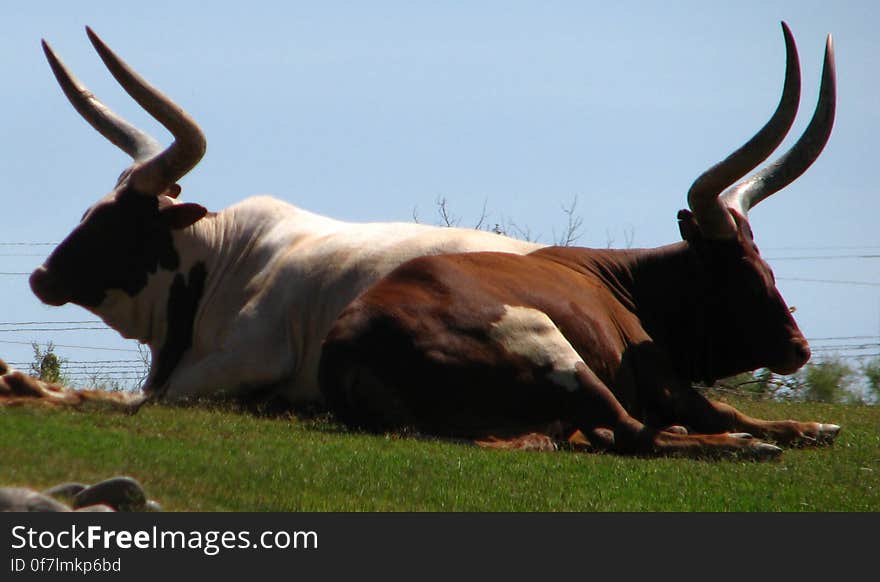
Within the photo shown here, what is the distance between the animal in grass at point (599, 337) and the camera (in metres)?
9.48

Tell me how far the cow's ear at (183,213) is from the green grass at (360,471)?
6.93 ft

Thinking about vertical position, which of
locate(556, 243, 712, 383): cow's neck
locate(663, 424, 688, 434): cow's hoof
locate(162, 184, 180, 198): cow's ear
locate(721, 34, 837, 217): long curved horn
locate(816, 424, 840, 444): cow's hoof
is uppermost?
locate(721, 34, 837, 217): long curved horn

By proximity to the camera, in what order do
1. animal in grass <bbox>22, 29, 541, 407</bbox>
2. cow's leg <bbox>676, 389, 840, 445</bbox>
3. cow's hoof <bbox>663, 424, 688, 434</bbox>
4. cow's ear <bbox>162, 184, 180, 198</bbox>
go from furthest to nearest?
cow's ear <bbox>162, 184, 180, 198</bbox>, animal in grass <bbox>22, 29, 541, 407</bbox>, cow's leg <bbox>676, 389, 840, 445</bbox>, cow's hoof <bbox>663, 424, 688, 434</bbox>

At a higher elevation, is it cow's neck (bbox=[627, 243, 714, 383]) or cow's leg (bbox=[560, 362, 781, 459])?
cow's neck (bbox=[627, 243, 714, 383])

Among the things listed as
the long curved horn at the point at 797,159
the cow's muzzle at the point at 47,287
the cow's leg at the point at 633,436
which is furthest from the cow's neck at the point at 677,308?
the cow's muzzle at the point at 47,287

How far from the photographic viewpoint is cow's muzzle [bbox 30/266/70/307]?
11547 millimetres

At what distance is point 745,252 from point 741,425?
1.17m

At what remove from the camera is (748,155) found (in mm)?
10656

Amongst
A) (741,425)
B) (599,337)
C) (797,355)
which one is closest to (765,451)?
(741,425)

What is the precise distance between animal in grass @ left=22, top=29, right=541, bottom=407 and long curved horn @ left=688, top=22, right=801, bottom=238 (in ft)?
5.12

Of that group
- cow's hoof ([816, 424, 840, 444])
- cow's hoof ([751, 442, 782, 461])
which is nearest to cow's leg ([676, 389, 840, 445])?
cow's hoof ([816, 424, 840, 444])

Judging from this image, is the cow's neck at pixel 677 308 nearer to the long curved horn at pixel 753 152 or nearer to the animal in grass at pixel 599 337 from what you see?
the animal in grass at pixel 599 337

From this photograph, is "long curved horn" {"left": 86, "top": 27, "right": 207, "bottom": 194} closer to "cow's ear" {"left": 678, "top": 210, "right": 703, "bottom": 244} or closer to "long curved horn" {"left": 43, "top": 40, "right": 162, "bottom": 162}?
"long curved horn" {"left": 43, "top": 40, "right": 162, "bottom": 162}
